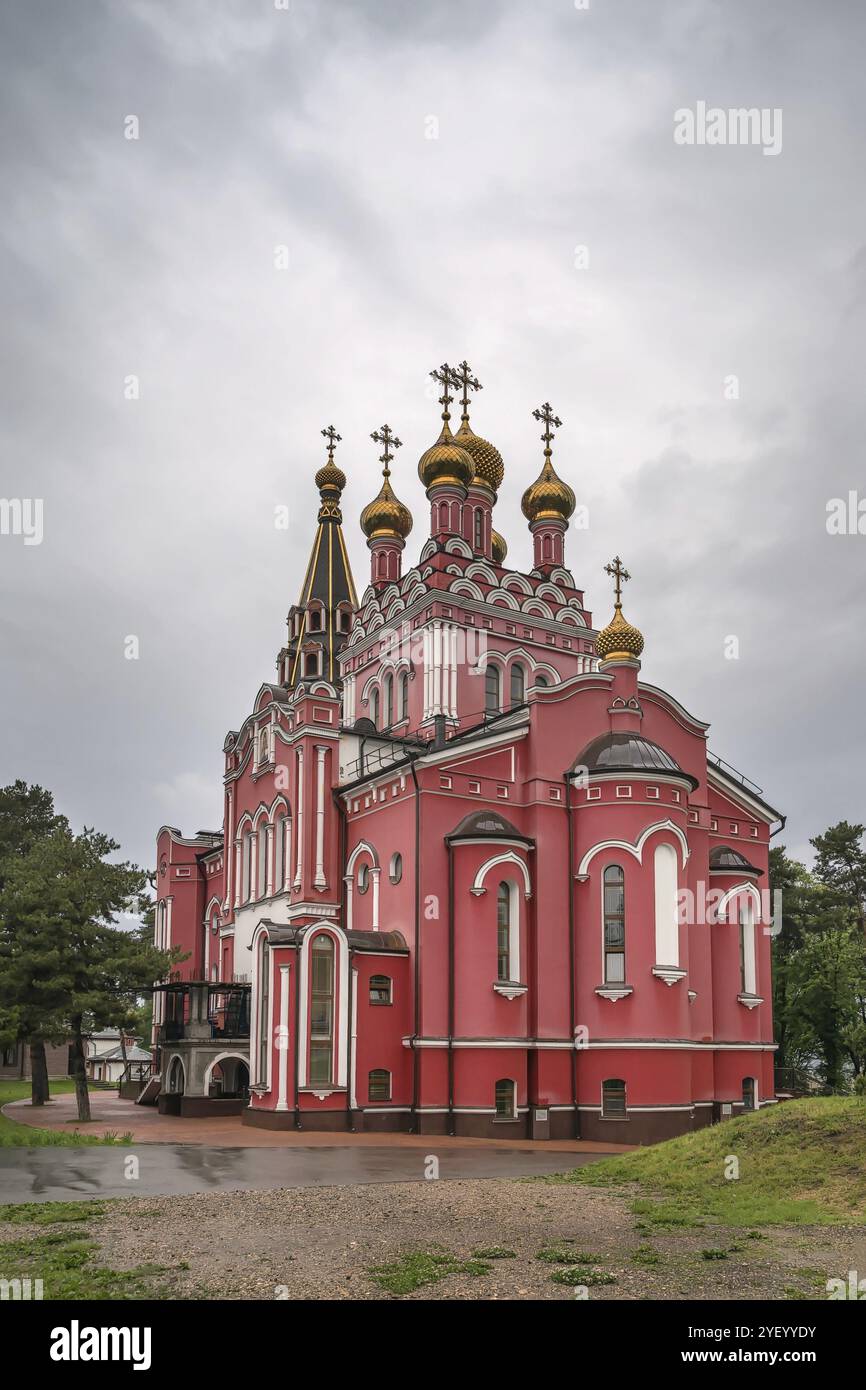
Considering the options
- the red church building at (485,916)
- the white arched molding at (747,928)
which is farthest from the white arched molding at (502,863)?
the white arched molding at (747,928)

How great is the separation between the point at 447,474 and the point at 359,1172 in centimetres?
2316

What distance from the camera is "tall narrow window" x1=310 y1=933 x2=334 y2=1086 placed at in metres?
26.2

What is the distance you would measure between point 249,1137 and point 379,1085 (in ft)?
12.2

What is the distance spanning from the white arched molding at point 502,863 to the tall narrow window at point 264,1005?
4.90 m

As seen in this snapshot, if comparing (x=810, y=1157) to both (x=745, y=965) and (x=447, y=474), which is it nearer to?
(x=745, y=965)

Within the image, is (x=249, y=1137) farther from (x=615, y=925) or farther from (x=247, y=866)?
(x=247, y=866)

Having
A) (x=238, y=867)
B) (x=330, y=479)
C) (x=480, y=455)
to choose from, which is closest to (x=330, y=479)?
(x=330, y=479)

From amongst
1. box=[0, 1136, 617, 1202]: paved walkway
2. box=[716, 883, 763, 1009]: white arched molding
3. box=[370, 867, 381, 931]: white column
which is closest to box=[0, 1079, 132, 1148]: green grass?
box=[0, 1136, 617, 1202]: paved walkway

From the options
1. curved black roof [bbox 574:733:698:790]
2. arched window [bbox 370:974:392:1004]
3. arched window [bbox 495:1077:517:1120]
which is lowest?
arched window [bbox 495:1077:517:1120]

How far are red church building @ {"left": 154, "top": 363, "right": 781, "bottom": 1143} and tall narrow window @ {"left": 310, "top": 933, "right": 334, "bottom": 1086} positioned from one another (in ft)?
0.14

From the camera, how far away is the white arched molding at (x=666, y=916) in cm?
2569

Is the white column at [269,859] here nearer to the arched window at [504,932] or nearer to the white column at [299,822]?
the white column at [299,822]

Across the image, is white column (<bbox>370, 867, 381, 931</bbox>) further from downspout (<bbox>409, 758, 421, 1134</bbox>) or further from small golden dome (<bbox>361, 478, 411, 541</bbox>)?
small golden dome (<bbox>361, 478, 411, 541</bbox>)

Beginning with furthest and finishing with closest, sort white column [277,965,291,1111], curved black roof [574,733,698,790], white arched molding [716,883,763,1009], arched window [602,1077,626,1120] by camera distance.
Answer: white arched molding [716,883,763,1009] < curved black roof [574,733,698,790] < white column [277,965,291,1111] < arched window [602,1077,626,1120]
